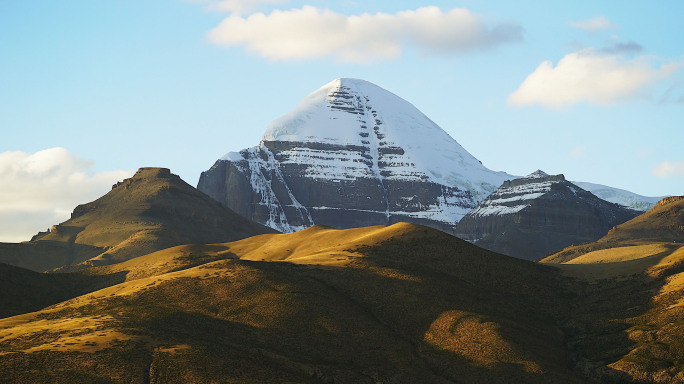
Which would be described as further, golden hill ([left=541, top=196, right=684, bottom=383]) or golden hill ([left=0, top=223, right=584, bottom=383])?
golden hill ([left=541, top=196, right=684, bottom=383])

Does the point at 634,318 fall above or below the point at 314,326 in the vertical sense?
below

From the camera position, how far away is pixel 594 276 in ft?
544

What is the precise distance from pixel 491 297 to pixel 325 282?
25530mm

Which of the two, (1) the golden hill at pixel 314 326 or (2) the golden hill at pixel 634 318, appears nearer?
(1) the golden hill at pixel 314 326

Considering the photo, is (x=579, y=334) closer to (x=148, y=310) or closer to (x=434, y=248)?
(x=434, y=248)

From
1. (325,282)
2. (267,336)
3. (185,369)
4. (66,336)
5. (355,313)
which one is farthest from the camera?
Answer: (325,282)

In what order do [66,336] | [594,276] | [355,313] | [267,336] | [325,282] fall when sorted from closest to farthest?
[66,336] → [267,336] → [355,313] → [325,282] → [594,276]

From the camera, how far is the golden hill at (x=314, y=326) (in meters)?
103

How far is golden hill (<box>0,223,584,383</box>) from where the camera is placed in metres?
103

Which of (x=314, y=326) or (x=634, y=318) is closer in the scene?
(x=314, y=326)

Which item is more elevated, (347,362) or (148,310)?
(148,310)

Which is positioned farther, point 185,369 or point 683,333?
point 683,333

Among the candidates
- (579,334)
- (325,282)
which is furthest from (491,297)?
(325,282)

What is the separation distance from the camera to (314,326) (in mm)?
126000
